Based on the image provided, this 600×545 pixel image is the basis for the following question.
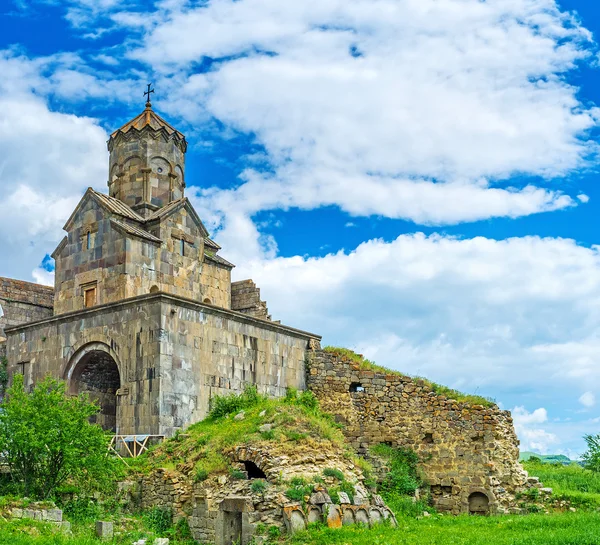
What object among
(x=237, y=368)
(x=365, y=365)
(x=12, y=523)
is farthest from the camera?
(x=365, y=365)

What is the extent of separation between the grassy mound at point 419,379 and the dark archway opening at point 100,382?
6.24 meters

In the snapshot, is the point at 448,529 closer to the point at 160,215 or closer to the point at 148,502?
the point at 148,502

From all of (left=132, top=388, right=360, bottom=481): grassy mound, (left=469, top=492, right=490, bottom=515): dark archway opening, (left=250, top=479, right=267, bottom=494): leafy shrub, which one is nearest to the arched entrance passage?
(left=132, top=388, right=360, bottom=481): grassy mound

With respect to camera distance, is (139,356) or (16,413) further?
(139,356)

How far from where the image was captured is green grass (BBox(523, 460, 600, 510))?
17.1m

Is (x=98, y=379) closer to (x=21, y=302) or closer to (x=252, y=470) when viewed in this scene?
(x=21, y=302)

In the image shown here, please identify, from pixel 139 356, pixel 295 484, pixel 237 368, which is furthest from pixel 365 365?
pixel 295 484

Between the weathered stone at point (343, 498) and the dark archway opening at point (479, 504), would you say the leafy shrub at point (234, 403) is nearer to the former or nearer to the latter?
the weathered stone at point (343, 498)

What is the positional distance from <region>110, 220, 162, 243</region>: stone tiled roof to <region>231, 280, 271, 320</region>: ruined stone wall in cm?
439

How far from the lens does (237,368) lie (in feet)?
67.6

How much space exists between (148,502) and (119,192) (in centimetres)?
1191

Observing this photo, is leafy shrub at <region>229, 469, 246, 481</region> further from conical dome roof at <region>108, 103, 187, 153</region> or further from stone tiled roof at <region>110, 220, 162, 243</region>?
conical dome roof at <region>108, 103, 187, 153</region>

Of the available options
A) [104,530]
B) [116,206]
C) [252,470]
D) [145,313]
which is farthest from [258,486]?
[116,206]

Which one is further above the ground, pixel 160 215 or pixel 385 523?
pixel 160 215
